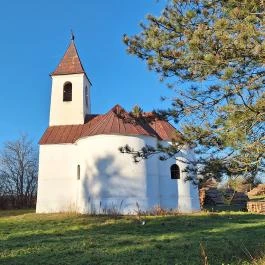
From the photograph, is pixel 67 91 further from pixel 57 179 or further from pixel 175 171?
pixel 175 171

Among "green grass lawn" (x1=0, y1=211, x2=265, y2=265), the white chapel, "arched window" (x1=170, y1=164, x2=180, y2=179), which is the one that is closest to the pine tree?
"green grass lawn" (x1=0, y1=211, x2=265, y2=265)

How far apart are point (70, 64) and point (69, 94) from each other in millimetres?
2497

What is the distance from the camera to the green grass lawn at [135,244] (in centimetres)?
892

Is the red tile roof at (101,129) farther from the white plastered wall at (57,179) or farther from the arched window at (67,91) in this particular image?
the arched window at (67,91)

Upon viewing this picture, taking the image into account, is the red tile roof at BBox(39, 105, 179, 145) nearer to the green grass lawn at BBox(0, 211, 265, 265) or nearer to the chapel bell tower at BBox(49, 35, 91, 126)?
the chapel bell tower at BBox(49, 35, 91, 126)

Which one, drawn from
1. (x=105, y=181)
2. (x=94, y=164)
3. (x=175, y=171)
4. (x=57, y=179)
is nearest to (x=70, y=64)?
(x=57, y=179)

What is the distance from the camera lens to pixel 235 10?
6.79 metres

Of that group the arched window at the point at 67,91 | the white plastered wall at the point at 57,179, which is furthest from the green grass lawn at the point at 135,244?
the arched window at the point at 67,91

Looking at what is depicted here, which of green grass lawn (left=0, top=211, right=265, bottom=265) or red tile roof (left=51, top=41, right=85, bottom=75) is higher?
red tile roof (left=51, top=41, right=85, bottom=75)

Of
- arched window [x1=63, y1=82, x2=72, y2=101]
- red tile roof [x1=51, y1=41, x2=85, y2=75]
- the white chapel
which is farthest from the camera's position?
red tile roof [x1=51, y1=41, x2=85, y2=75]

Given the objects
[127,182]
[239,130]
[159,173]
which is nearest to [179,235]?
[239,130]

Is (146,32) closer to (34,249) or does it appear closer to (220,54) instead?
(220,54)

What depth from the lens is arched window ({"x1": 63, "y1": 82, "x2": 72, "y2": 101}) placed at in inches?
1123

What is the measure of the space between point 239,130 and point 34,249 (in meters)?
6.31
